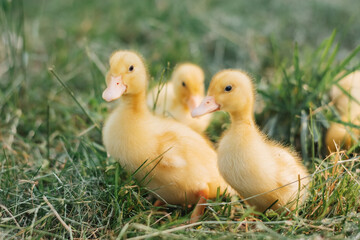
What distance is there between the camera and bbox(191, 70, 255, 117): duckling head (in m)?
2.09

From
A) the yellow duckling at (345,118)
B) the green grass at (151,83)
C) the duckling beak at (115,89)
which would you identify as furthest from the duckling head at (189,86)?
the yellow duckling at (345,118)

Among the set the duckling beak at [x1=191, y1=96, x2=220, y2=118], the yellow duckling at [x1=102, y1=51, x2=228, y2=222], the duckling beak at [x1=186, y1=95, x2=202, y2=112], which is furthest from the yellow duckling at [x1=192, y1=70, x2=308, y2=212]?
the duckling beak at [x1=186, y1=95, x2=202, y2=112]

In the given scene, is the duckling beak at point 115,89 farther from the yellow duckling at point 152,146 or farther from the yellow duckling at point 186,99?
the yellow duckling at point 186,99

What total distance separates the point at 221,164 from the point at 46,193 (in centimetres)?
95

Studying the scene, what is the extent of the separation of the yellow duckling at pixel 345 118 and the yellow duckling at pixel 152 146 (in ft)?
2.74

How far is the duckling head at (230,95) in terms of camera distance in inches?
82.4

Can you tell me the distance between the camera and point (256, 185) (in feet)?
6.77

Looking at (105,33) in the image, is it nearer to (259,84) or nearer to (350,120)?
(259,84)

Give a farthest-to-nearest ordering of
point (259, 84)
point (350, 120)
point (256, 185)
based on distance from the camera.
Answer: point (259, 84) → point (350, 120) → point (256, 185)

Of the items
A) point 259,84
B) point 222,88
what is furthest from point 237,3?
point 222,88

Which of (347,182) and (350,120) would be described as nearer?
(347,182)

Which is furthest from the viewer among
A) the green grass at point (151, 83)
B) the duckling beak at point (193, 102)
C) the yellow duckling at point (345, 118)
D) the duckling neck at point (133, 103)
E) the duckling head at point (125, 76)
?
the duckling beak at point (193, 102)

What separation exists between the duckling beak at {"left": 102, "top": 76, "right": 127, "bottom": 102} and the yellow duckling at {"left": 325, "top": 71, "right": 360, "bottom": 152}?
128 cm

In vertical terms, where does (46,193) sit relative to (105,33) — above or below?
below
